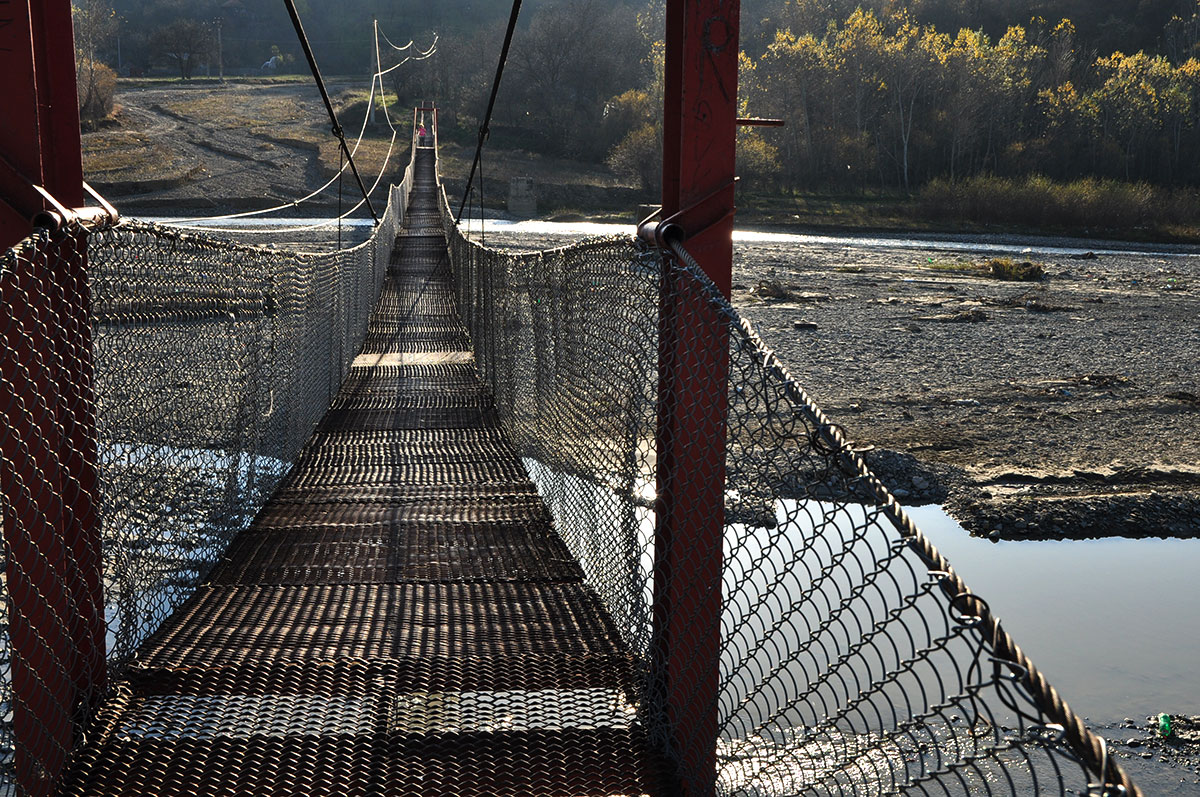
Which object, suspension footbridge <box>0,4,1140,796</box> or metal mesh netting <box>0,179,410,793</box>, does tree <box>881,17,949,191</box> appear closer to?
metal mesh netting <box>0,179,410,793</box>

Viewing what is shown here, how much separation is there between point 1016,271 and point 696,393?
20090 millimetres

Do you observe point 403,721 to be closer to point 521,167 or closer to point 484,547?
point 484,547

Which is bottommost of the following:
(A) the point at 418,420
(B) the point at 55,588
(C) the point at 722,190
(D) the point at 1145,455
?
(D) the point at 1145,455

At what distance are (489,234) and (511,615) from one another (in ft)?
80.1

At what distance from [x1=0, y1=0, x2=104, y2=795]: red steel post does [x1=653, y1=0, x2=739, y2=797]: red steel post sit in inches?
47.0

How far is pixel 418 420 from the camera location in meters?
5.55

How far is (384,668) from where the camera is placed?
2.43 meters

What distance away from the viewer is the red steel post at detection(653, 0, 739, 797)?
7.00ft

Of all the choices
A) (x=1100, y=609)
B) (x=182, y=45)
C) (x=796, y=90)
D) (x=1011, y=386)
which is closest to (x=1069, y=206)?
(x=796, y=90)

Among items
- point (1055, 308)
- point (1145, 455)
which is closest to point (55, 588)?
point (1145, 455)

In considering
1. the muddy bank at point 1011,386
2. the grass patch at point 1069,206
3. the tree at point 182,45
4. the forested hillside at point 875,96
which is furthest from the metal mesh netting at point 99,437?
the tree at point 182,45

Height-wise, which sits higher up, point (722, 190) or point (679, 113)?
point (679, 113)

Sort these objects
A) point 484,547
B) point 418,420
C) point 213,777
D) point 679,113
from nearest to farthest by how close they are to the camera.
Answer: point 213,777
point 679,113
point 484,547
point 418,420

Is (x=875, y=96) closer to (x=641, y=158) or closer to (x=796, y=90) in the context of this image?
(x=796, y=90)
